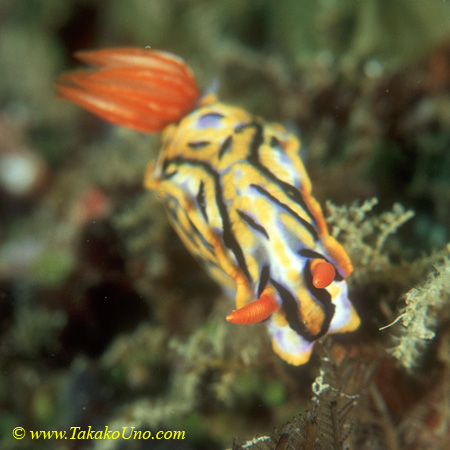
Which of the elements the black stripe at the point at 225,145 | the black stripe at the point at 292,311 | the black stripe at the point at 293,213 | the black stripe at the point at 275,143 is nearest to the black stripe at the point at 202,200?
the black stripe at the point at 225,145

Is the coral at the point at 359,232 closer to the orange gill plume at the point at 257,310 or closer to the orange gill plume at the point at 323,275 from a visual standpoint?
the orange gill plume at the point at 323,275

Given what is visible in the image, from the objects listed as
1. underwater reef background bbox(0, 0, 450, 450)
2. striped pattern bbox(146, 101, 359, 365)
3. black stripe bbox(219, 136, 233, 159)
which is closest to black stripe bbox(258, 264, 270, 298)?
striped pattern bbox(146, 101, 359, 365)

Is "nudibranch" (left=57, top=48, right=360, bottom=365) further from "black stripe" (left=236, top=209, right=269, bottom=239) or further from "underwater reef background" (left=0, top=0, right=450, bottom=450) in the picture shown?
"underwater reef background" (left=0, top=0, right=450, bottom=450)

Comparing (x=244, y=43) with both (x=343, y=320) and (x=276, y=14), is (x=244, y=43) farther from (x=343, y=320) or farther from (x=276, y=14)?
(x=343, y=320)

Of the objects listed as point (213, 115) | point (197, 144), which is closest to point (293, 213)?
point (197, 144)

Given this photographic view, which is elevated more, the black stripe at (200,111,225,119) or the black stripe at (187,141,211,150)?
the black stripe at (200,111,225,119)

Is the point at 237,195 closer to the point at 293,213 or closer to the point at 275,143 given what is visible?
the point at 293,213

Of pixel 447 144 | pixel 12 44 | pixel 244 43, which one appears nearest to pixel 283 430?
pixel 447 144
